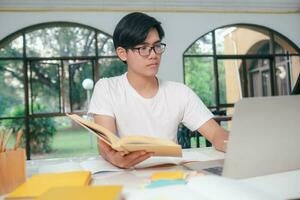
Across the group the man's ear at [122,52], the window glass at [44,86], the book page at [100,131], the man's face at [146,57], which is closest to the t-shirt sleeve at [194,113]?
the man's face at [146,57]

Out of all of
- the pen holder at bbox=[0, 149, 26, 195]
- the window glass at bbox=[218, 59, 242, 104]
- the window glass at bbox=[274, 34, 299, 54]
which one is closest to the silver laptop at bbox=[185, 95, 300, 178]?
the pen holder at bbox=[0, 149, 26, 195]

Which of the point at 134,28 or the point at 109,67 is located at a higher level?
the point at 109,67

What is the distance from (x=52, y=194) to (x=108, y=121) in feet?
2.54

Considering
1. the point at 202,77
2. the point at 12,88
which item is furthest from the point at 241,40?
the point at 12,88

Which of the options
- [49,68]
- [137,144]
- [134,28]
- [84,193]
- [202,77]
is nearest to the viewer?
[84,193]

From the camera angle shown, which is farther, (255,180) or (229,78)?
(229,78)

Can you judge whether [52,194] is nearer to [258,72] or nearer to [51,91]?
[51,91]

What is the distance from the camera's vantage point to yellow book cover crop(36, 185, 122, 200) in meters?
0.52

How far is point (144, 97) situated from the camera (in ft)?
4.69

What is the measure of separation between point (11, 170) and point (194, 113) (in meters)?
0.85

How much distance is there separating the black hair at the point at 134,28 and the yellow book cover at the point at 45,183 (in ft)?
2.24

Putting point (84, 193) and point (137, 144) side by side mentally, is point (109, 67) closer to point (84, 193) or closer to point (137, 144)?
point (137, 144)

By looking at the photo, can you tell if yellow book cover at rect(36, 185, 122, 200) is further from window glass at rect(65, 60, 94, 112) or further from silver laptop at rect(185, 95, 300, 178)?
window glass at rect(65, 60, 94, 112)

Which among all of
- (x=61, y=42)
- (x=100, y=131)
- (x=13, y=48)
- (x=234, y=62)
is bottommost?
(x=100, y=131)
